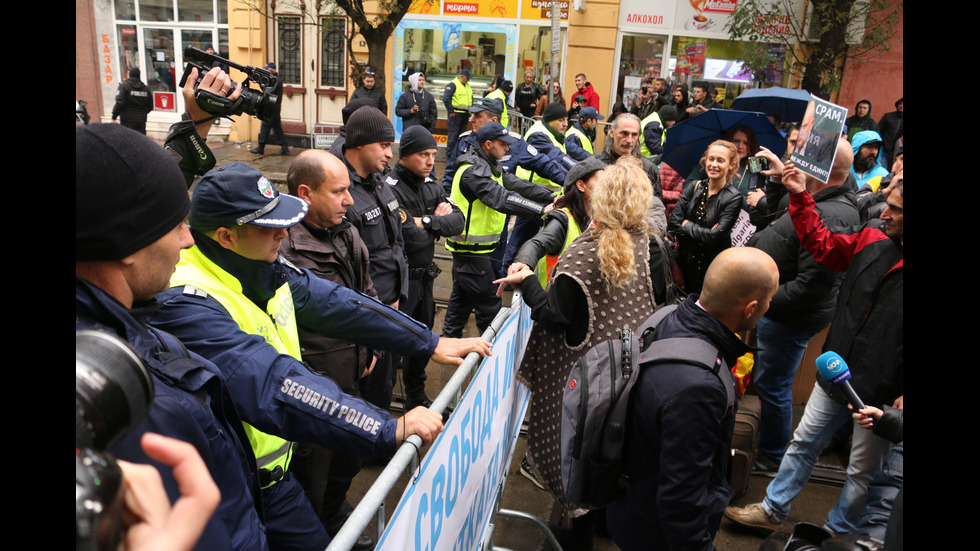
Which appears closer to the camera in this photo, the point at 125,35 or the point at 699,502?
the point at 699,502

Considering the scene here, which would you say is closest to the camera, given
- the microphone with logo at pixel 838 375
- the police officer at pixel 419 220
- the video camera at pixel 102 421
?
the video camera at pixel 102 421

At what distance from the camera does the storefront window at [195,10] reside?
59.0ft

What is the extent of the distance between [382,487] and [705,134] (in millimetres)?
5797

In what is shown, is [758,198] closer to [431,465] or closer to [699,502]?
[699,502]

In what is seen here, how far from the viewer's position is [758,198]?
542 cm

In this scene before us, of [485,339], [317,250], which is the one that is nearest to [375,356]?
[317,250]

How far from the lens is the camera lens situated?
2.63 feet

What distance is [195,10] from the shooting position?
18.1 meters

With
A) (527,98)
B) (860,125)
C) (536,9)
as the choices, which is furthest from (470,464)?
(536,9)

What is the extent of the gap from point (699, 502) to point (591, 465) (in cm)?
42

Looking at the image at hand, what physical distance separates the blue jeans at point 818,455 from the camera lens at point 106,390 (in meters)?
3.50

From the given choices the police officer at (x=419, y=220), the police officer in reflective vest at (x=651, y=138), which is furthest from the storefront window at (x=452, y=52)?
the police officer at (x=419, y=220)

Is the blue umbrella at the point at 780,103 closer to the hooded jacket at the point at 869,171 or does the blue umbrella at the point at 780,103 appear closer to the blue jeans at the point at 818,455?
the hooded jacket at the point at 869,171

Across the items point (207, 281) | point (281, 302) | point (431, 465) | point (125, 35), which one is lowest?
point (431, 465)
